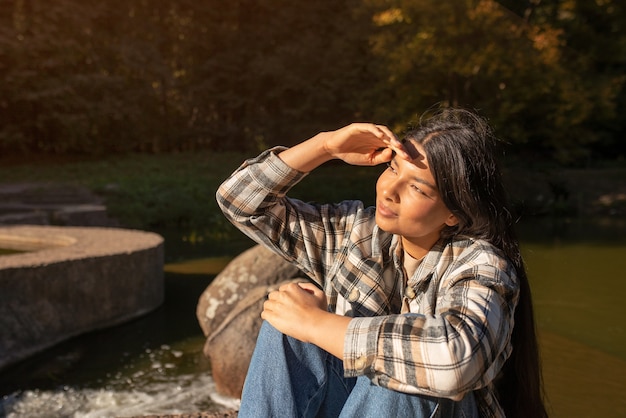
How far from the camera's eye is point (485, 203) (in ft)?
6.66

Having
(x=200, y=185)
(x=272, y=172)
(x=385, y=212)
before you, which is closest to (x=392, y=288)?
(x=385, y=212)

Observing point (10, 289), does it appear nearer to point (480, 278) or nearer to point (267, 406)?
point (267, 406)

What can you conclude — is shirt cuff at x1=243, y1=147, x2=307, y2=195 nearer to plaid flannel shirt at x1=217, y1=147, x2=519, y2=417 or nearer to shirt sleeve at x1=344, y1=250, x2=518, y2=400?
plaid flannel shirt at x1=217, y1=147, x2=519, y2=417

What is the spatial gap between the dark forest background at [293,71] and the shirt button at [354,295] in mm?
13237

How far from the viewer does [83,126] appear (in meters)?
17.9

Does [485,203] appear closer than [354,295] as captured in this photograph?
Yes

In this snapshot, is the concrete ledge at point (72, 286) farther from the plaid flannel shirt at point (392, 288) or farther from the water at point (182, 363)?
the plaid flannel shirt at point (392, 288)

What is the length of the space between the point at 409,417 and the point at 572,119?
16.4 metres

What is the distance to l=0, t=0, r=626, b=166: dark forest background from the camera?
16.4 meters

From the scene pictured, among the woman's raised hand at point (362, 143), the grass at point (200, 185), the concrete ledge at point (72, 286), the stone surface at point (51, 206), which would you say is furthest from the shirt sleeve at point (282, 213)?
the grass at point (200, 185)

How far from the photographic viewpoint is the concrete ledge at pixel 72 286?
18.8 ft

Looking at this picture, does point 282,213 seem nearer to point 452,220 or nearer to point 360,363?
point 452,220

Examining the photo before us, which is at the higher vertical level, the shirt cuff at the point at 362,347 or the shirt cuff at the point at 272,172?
the shirt cuff at the point at 272,172

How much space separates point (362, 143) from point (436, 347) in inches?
30.3
